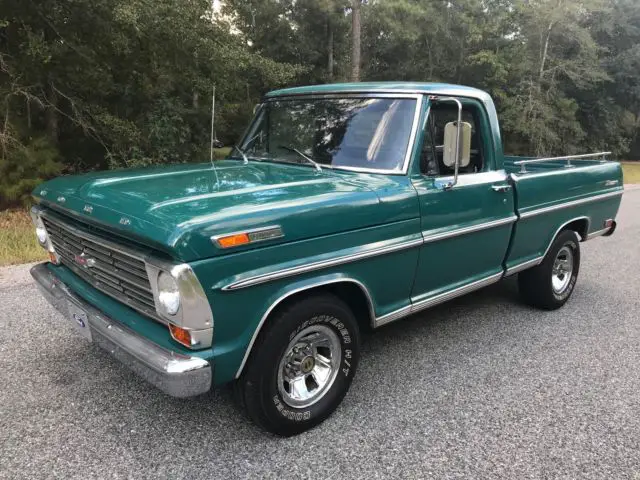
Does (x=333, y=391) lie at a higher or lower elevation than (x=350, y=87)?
lower

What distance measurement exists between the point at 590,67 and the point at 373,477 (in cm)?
2913

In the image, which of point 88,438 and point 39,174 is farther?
point 39,174

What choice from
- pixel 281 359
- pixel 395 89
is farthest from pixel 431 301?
pixel 395 89

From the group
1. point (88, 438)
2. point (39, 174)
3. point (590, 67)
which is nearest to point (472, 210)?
point (88, 438)

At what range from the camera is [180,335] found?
7.95 feet

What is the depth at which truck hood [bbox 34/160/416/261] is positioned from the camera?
2326 millimetres

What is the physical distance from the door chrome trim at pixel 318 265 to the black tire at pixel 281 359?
0.20 m

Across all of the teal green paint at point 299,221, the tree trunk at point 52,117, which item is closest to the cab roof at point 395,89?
the teal green paint at point 299,221

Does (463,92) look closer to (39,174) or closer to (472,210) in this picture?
(472,210)

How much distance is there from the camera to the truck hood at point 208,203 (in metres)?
2.33

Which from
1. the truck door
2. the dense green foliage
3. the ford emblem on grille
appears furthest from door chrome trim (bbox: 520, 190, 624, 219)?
the dense green foliage

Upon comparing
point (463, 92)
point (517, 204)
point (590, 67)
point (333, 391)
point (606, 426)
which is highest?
point (590, 67)

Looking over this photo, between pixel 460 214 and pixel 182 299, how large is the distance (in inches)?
83.2

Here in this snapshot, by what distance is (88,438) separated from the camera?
281cm
